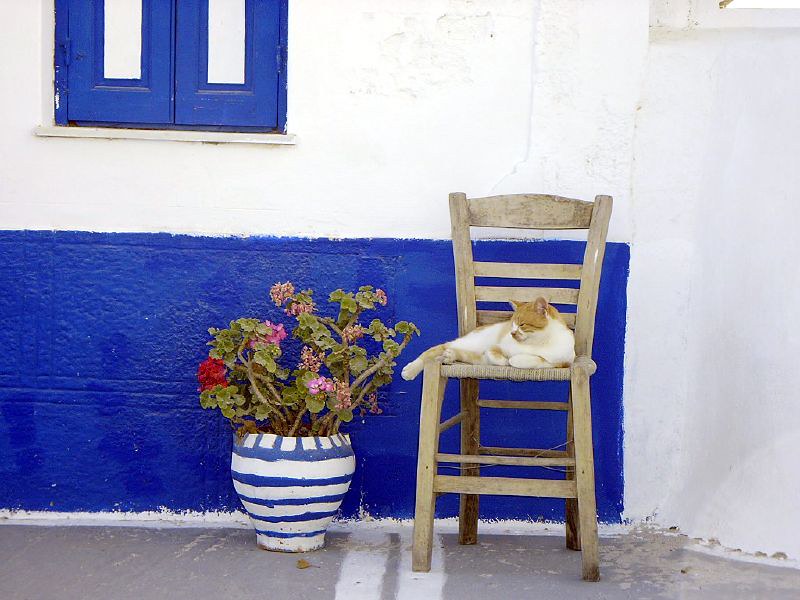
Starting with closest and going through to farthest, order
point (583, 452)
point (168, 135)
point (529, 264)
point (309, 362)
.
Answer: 1. point (583, 452)
2. point (309, 362)
3. point (529, 264)
4. point (168, 135)

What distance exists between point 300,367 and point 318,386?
0.12m

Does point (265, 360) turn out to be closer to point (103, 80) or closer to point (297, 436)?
point (297, 436)

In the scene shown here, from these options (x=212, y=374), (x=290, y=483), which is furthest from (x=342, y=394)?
(x=212, y=374)

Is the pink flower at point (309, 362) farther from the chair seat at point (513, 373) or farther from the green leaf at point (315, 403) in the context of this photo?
the chair seat at point (513, 373)

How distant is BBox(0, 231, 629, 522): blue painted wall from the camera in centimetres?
374

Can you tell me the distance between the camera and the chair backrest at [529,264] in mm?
3359


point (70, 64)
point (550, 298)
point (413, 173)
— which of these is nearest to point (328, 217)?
point (413, 173)

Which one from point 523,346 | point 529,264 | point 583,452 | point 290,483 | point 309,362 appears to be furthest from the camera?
point 529,264

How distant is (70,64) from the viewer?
12.5 feet

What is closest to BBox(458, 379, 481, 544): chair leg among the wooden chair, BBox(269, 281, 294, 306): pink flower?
the wooden chair

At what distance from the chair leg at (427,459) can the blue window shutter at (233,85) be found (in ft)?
4.35

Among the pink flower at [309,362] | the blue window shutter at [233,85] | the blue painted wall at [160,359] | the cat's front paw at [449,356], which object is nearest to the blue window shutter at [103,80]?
the blue window shutter at [233,85]

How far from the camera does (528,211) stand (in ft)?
11.5

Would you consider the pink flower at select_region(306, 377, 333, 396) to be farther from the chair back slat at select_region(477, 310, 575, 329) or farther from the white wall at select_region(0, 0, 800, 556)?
the white wall at select_region(0, 0, 800, 556)
